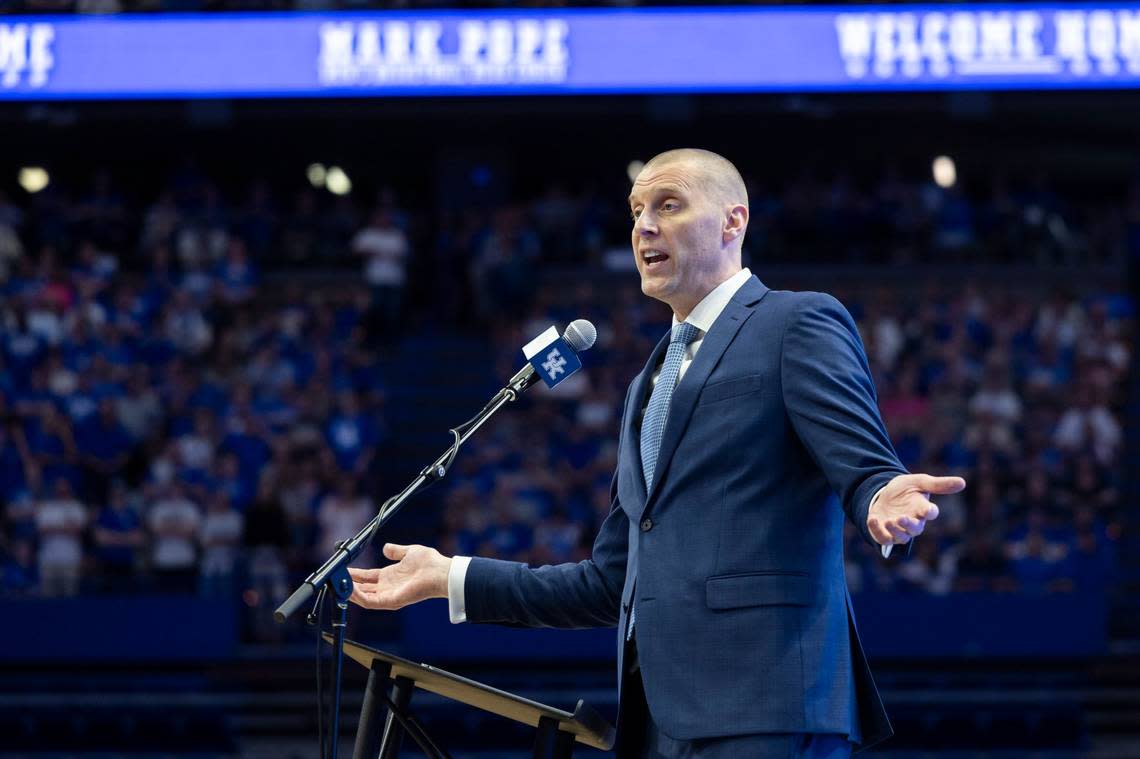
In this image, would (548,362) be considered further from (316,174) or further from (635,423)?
(316,174)

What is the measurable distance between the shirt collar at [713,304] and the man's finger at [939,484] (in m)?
0.64

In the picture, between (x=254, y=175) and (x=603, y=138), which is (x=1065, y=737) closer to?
(x=603, y=138)

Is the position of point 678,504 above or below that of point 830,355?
below

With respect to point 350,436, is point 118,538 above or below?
below

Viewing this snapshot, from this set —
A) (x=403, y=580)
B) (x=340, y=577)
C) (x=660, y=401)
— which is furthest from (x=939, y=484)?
(x=403, y=580)

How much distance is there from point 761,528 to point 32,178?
15.9 metres

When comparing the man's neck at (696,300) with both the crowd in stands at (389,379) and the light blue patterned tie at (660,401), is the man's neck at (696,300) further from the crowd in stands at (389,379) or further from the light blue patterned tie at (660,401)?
the crowd in stands at (389,379)

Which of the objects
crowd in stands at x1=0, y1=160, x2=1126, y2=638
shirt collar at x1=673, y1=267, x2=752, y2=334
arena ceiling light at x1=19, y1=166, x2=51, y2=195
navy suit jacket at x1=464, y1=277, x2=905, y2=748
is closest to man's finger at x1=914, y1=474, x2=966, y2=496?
navy suit jacket at x1=464, y1=277, x2=905, y2=748

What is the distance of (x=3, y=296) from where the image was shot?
521 inches

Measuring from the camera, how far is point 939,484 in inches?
85.8

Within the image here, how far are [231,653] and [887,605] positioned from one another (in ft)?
14.7

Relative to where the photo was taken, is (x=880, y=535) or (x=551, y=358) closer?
(x=880, y=535)

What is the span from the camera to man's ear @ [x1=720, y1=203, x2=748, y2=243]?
278 centimetres

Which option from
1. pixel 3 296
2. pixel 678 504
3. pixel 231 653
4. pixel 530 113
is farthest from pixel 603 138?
pixel 678 504
